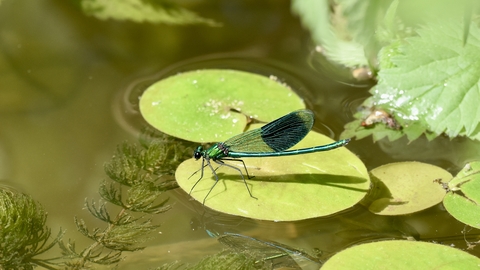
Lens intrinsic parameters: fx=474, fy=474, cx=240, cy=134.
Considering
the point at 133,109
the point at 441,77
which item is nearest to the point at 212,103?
the point at 133,109

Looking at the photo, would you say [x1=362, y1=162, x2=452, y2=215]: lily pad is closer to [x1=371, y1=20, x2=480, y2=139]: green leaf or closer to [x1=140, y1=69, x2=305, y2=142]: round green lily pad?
[x1=371, y1=20, x2=480, y2=139]: green leaf

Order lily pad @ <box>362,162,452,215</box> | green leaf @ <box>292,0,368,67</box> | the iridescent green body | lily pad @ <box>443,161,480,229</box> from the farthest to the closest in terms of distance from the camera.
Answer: green leaf @ <box>292,0,368,67</box> < the iridescent green body < lily pad @ <box>362,162,452,215</box> < lily pad @ <box>443,161,480,229</box>

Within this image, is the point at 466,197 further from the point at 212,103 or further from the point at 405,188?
the point at 212,103

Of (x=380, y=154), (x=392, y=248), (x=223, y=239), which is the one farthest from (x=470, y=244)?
(x=223, y=239)

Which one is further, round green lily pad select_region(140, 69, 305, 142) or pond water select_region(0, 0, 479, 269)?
round green lily pad select_region(140, 69, 305, 142)

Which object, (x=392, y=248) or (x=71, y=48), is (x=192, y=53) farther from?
(x=392, y=248)

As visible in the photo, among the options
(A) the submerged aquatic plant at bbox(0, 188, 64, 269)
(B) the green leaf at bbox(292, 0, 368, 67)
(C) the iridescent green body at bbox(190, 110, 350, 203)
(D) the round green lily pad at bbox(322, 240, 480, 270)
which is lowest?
(D) the round green lily pad at bbox(322, 240, 480, 270)

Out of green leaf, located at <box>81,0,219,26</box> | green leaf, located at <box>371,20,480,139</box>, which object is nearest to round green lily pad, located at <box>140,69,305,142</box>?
green leaf, located at <box>371,20,480,139</box>

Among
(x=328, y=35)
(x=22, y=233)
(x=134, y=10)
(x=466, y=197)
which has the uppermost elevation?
(x=134, y=10)
